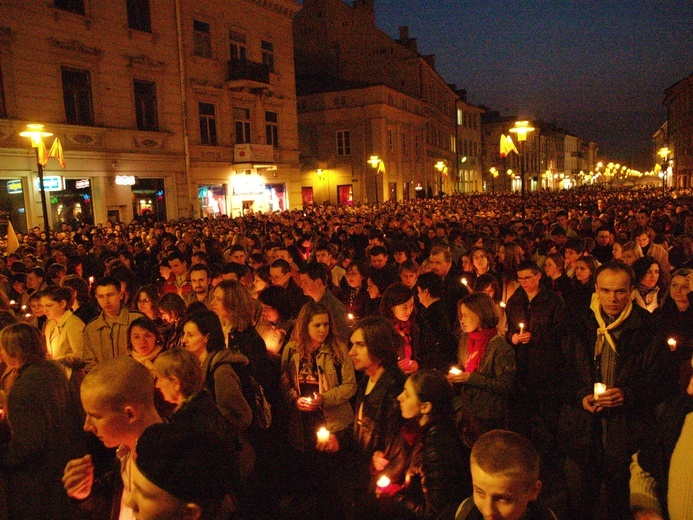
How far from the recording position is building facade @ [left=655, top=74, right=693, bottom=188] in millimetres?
54969

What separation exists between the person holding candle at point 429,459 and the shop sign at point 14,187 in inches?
794

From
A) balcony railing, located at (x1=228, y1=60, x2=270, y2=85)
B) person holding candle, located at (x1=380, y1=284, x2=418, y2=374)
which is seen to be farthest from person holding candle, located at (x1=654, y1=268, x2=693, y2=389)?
balcony railing, located at (x1=228, y1=60, x2=270, y2=85)

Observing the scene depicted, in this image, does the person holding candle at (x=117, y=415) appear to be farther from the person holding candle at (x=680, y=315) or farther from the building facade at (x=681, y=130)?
the building facade at (x=681, y=130)

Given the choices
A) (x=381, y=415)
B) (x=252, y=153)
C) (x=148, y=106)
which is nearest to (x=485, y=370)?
(x=381, y=415)

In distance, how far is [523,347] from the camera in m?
5.05

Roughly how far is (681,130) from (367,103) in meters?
38.6

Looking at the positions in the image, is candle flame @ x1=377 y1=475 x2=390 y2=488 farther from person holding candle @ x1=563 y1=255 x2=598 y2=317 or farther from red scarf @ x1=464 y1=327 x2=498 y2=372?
person holding candle @ x1=563 y1=255 x2=598 y2=317

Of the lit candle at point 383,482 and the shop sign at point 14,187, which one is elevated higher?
the shop sign at point 14,187

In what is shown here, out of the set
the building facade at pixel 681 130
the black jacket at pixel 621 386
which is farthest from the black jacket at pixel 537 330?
the building facade at pixel 681 130

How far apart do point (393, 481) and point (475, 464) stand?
839 mm

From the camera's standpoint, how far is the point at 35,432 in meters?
3.11

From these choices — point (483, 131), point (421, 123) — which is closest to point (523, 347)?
point (421, 123)

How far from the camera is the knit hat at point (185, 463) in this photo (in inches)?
78.8

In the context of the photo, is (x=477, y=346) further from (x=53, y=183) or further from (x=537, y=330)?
(x=53, y=183)
